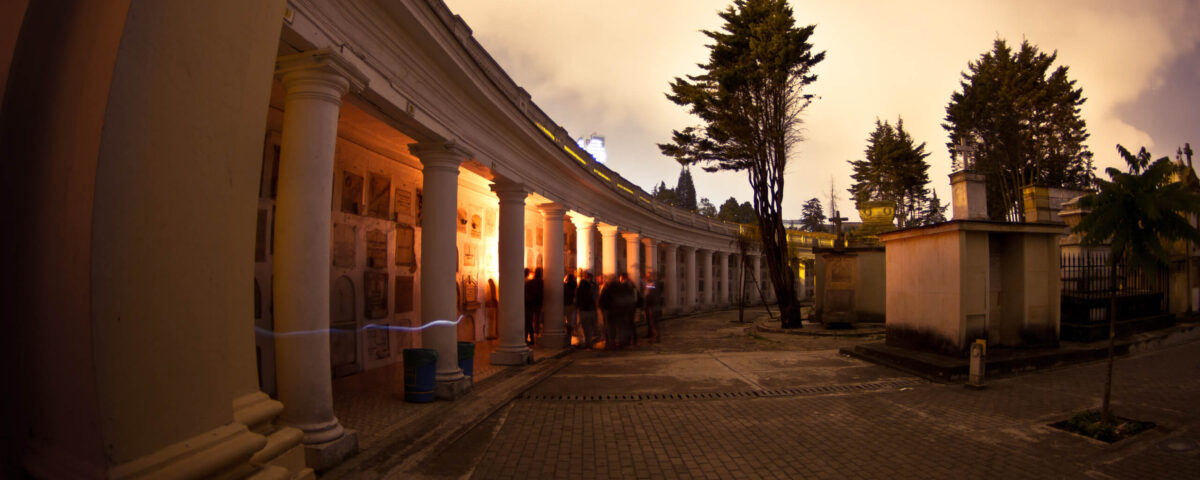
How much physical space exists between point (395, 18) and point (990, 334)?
442 inches

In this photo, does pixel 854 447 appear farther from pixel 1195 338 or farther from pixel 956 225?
pixel 1195 338

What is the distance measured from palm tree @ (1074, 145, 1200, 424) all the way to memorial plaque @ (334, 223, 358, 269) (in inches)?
401

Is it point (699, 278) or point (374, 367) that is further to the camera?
point (699, 278)

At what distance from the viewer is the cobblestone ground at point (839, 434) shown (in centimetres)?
438

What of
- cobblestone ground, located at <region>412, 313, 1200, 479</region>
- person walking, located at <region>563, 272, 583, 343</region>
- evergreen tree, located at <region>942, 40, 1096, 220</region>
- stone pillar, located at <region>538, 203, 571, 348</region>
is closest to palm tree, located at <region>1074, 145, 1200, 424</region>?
cobblestone ground, located at <region>412, 313, 1200, 479</region>

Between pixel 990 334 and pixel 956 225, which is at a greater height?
pixel 956 225

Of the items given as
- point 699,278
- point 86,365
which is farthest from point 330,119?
point 699,278

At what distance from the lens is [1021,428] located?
549cm

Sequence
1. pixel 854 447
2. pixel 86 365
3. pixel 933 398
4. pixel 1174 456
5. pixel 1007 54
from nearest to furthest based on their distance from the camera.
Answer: pixel 86 365, pixel 1174 456, pixel 854 447, pixel 933 398, pixel 1007 54

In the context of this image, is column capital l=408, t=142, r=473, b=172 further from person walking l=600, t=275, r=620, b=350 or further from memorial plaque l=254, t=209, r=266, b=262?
person walking l=600, t=275, r=620, b=350

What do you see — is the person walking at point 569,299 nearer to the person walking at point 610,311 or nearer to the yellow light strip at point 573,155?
the person walking at point 610,311

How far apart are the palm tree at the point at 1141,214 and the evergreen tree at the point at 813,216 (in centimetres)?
8378

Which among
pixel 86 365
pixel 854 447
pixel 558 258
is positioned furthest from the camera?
pixel 558 258

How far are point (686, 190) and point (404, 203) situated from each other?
254 ft
